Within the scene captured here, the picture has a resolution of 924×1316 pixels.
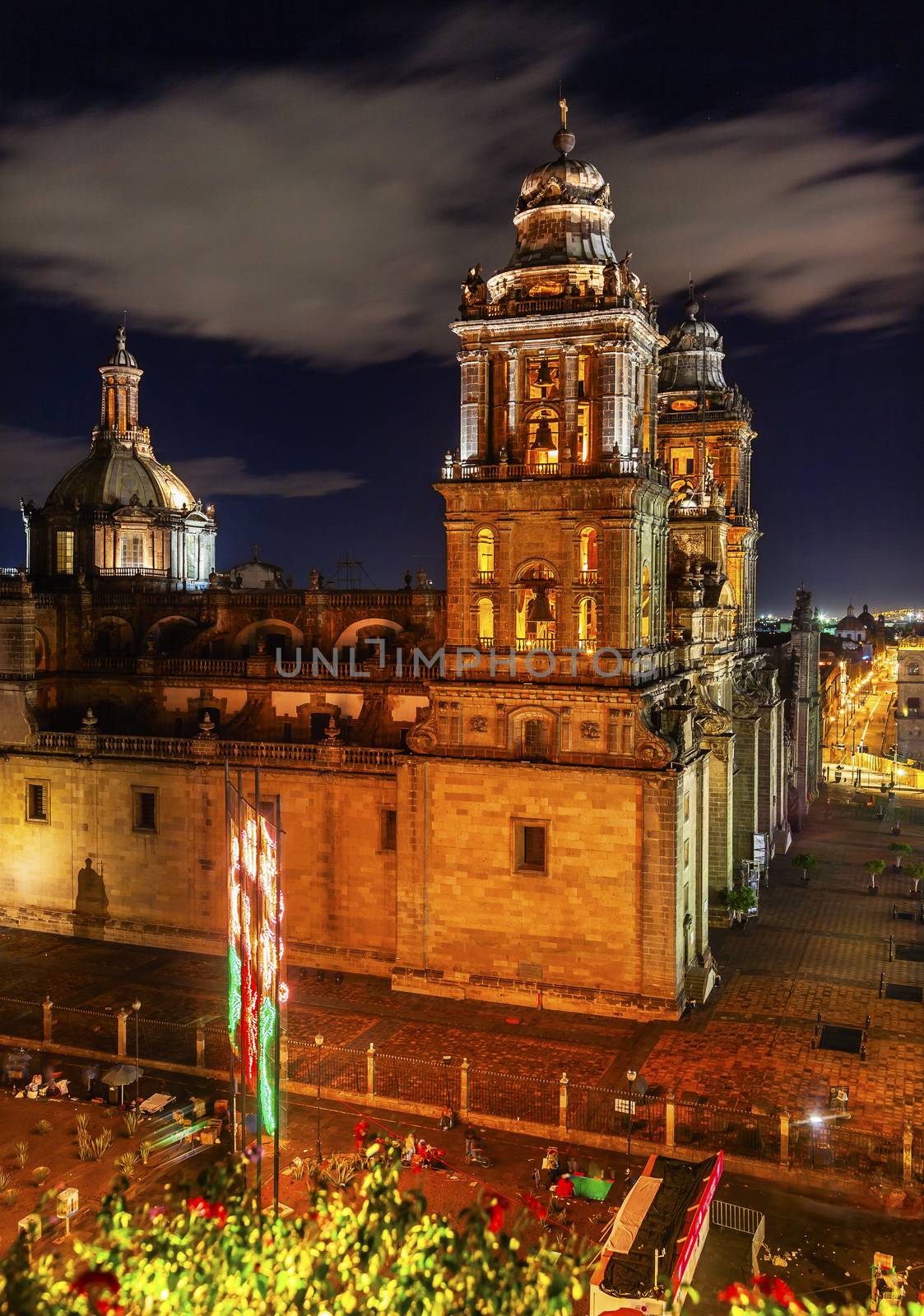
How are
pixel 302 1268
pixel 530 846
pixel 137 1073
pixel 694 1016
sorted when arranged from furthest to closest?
pixel 530 846 → pixel 694 1016 → pixel 137 1073 → pixel 302 1268

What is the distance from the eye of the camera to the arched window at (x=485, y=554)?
3786cm

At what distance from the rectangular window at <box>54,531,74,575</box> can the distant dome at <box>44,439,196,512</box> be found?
246 centimetres

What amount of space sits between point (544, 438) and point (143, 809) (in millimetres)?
22346

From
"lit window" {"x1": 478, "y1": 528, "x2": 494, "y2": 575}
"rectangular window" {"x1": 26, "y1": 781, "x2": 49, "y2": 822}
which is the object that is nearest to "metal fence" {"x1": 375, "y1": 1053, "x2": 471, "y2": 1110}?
"lit window" {"x1": 478, "y1": 528, "x2": 494, "y2": 575}

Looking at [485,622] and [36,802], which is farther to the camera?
[36,802]

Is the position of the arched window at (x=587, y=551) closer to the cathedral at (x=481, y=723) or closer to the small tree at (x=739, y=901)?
the cathedral at (x=481, y=723)

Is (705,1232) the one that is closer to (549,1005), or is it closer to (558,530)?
(549,1005)

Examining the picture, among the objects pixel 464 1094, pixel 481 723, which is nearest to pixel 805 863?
pixel 481 723

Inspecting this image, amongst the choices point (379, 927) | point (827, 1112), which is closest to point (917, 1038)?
point (827, 1112)

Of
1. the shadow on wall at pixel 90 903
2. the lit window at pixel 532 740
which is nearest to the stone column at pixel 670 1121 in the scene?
the lit window at pixel 532 740

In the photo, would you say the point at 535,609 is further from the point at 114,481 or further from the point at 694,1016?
the point at 114,481

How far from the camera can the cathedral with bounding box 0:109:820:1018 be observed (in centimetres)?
3597

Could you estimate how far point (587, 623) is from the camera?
121 feet

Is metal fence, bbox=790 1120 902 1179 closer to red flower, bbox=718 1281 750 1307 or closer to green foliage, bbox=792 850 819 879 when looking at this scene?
red flower, bbox=718 1281 750 1307
